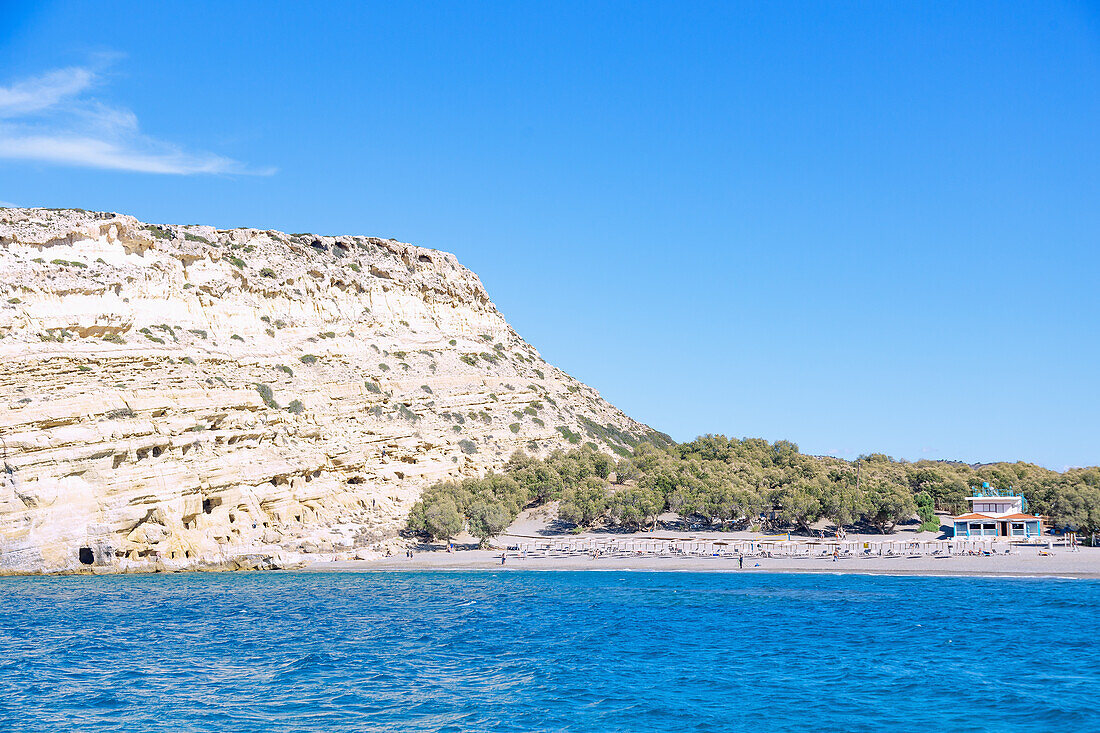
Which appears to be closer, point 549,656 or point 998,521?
point 549,656

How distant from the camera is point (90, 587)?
136ft

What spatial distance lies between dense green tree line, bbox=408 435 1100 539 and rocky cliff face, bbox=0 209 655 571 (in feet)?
12.2

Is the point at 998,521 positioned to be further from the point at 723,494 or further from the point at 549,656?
the point at 549,656

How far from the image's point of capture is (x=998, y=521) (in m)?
57.8

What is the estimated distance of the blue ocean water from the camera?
20.4 m

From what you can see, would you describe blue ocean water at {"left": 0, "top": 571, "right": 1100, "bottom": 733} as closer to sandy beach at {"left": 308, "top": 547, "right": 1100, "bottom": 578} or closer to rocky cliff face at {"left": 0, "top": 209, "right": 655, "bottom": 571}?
sandy beach at {"left": 308, "top": 547, "right": 1100, "bottom": 578}

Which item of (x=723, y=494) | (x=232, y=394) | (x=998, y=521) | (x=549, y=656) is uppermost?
(x=232, y=394)

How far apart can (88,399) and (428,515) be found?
21400mm

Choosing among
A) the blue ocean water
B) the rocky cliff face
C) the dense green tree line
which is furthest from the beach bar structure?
the rocky cliff face

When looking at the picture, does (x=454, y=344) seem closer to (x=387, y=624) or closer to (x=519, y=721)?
(x=387, y=624)

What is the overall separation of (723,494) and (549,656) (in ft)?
120

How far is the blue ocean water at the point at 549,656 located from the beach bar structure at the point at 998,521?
14957mm

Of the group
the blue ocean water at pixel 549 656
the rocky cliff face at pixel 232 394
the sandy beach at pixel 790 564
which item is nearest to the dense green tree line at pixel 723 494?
the rocky cliff face at pixel 232 394

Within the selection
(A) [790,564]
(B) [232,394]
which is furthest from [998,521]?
(B) [232,394]
